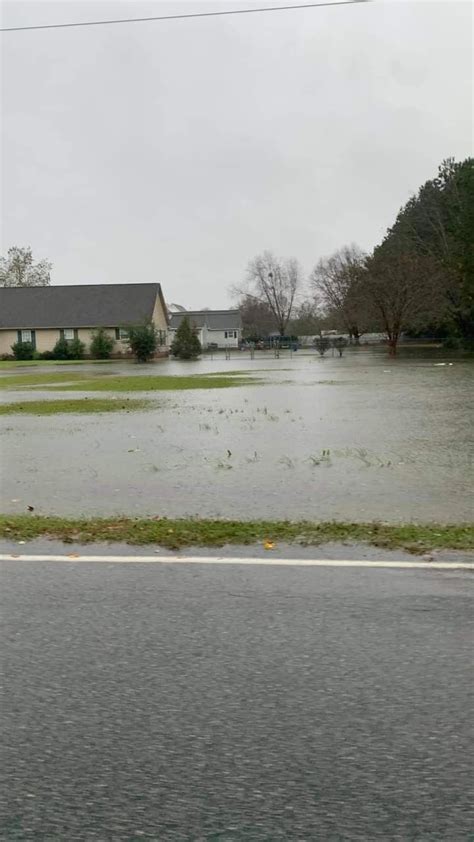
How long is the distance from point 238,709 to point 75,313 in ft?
228

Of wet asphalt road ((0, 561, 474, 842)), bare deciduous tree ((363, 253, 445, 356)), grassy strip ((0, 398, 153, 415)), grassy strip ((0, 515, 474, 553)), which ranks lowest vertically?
wet asphalt road ((0, 561, 474, 842))

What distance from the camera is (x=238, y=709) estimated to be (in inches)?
136

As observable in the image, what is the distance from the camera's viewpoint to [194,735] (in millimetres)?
3244

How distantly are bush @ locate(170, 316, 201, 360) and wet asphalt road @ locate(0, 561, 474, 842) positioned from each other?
60.0 m

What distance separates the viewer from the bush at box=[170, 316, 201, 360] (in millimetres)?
64688

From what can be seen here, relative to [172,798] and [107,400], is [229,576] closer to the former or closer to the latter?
[172,798]

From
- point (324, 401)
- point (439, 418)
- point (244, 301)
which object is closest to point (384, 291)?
point (324, 401)

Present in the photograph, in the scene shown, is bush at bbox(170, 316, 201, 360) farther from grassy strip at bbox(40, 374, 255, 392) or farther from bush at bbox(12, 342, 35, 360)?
grassy strip at bbox(40, 374, 255, 392)

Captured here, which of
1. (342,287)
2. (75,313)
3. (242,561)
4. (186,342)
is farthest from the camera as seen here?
(342,287)

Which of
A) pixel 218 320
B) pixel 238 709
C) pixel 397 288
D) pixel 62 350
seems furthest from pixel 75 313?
pixel 238 709

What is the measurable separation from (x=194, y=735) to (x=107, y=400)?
18923 mm

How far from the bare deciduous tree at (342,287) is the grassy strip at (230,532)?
5995 cm

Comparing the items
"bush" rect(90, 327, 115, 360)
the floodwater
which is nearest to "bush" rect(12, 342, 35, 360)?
"bush" rect(90, 327, 115, 360)

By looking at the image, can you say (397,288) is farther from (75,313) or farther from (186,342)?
(75,313)
